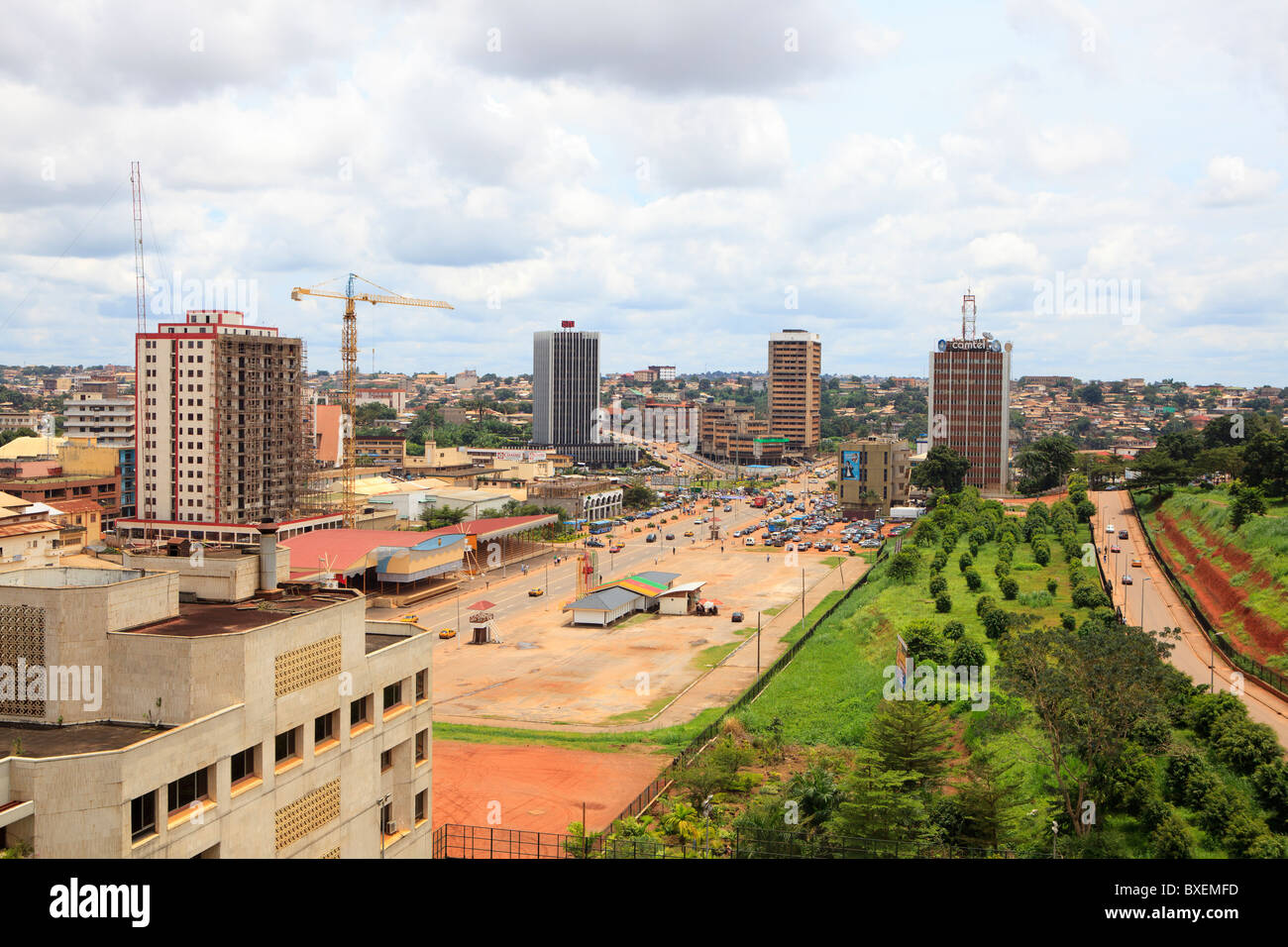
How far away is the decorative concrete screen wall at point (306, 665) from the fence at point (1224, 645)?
43.0 metres

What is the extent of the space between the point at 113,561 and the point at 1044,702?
216 ft

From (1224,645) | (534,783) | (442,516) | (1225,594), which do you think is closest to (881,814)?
(534,783)

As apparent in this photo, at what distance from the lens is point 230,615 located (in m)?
27.3

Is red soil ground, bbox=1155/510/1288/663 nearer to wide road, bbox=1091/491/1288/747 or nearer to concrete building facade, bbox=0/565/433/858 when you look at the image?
wide road, bbox=1091/491/1288/747

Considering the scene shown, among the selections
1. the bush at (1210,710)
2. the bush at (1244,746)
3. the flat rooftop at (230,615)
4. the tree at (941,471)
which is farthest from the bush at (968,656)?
the tree at (941,471)

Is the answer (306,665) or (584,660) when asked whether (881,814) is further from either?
(584,660)

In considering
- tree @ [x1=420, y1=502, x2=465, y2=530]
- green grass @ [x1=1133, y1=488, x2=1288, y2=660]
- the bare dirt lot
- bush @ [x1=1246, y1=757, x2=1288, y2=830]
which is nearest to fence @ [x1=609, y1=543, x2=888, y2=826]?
the bare dirt lot

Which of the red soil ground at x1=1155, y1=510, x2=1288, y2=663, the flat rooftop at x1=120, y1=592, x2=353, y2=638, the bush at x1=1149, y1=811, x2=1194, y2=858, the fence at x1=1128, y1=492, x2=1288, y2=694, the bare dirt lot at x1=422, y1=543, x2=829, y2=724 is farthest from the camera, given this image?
the bare dirt lot at x1=422, y1=543, x2=829, y2=724

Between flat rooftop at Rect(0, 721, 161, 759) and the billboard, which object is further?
the billboard

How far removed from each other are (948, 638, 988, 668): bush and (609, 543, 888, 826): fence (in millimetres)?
11016

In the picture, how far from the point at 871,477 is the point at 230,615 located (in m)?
131

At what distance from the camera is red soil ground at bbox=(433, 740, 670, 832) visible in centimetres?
4100

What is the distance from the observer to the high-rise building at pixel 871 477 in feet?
494

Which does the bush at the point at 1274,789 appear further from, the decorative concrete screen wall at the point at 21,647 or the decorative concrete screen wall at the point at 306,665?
the decorative concrete screen wall at the point at 21,647
